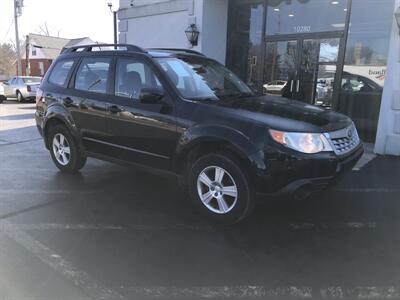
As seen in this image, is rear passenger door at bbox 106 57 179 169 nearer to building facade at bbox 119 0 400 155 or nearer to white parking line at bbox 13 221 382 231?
white parking line at bbox 13 221 382 231

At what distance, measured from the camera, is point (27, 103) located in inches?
906

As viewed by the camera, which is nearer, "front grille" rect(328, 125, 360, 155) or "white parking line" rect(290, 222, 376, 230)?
"front grille" rect(328, 125, 360, 155)

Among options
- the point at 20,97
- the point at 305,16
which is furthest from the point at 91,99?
the point at 20,97

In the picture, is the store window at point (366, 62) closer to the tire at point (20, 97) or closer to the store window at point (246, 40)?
the store window at point (246, 40)

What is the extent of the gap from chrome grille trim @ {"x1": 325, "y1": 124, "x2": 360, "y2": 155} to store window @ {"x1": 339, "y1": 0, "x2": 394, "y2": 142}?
536cm

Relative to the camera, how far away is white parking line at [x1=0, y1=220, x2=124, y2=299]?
3.18m

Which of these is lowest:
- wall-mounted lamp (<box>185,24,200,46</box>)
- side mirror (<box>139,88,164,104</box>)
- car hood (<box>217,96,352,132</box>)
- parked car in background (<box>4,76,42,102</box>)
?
parked car in background (<box>4,76,42,102</box>)

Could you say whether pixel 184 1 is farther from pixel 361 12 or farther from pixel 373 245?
pixel 373 245

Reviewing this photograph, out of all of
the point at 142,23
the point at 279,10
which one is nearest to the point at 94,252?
the point at 279,10

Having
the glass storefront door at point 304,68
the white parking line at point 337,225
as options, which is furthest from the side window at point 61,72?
the glass storefront door at point 304,68

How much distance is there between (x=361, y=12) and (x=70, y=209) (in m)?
7.98

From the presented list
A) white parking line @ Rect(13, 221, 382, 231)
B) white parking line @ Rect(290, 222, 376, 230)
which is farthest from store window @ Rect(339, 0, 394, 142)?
white parking line @ Rect(13, 221, 382, 231)

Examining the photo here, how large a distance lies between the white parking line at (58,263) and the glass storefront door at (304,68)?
26.4ft

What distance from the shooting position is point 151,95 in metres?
4.73
